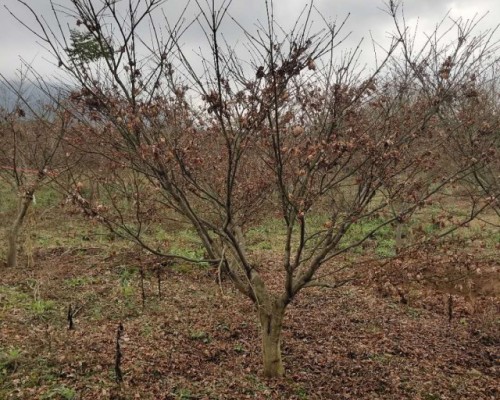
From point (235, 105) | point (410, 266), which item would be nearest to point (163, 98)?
point (235, 105)

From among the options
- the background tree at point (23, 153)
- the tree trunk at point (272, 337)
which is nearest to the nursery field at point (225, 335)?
the tree trunk at point (272, 337)

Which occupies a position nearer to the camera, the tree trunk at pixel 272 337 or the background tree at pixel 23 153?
the tree trunk at pixel 272 337

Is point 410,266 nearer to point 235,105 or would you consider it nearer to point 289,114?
point 289,114

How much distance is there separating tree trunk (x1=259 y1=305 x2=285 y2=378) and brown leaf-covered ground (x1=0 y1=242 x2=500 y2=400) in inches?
5.6

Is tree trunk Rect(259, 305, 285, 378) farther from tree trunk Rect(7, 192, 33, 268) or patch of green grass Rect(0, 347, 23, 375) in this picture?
tree trunk Rect(7, 192, 33, 268)

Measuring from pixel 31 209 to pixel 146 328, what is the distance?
241 inches

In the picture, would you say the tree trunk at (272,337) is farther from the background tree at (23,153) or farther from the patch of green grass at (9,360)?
the background tree at (23,153)

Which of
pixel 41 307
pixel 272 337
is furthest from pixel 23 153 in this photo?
pixel 272 337

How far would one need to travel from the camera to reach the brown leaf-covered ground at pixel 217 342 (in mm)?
5078

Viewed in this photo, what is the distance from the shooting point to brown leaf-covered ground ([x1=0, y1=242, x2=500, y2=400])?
508 cm

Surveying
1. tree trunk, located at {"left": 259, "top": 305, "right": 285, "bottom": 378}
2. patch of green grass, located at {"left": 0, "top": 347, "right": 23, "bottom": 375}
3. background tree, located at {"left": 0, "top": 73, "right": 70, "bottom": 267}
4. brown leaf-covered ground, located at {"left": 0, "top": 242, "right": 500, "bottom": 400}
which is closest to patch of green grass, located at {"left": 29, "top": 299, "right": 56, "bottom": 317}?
brown leaf-covered ground, located at {"left": 0, "top": 242, "right": 500, "bottom": 400}

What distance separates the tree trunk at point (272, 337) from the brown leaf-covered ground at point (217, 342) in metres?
0.14

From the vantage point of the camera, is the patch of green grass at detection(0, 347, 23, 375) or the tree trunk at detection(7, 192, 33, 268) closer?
the patch of green grass at detection(0, 347, 23, 375)

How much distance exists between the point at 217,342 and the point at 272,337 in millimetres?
1614
